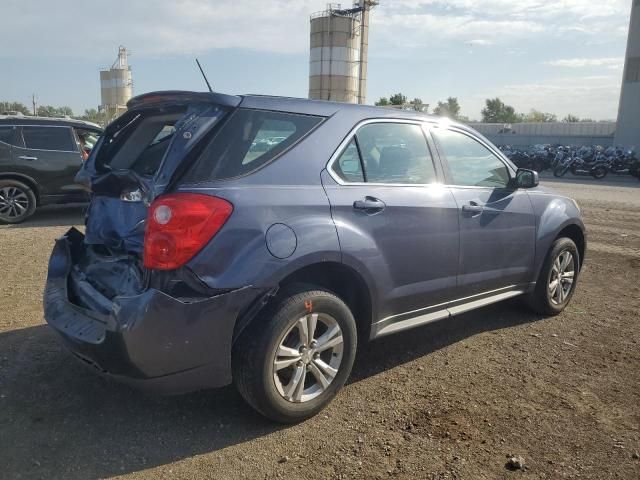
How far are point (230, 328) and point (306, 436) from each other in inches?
30.3

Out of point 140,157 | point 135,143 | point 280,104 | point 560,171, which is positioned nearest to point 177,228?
point 280,104

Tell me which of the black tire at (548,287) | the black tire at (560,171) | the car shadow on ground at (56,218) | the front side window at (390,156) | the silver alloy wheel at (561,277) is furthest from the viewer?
the black tire at (560,171)

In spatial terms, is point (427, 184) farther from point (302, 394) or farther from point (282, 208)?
point (302, 394)

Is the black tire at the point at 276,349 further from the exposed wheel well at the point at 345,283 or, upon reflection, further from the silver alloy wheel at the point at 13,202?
the silver alloy wheel at the point at 13,202

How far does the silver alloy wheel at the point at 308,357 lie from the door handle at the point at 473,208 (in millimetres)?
1397

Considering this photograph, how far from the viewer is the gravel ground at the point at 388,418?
2729 mm

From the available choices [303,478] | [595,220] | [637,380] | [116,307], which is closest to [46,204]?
[116,307]

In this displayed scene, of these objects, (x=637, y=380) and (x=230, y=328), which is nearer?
(x=230, y=328)

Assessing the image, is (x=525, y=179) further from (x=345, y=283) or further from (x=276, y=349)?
(x=276, y=349)

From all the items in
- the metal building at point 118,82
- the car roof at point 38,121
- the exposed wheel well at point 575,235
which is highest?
the metal building at point 118,82

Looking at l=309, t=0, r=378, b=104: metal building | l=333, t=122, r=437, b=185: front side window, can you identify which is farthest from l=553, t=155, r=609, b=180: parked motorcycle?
l=309, t=0, r=378, b=104: metal building

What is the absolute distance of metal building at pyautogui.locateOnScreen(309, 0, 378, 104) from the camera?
55.4 m

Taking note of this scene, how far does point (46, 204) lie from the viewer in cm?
932

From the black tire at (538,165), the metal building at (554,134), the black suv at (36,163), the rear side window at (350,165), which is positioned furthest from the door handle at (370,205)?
the metal building at (554,134)
